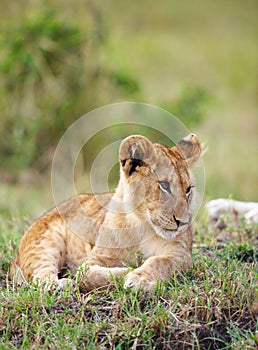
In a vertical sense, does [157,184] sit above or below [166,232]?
above

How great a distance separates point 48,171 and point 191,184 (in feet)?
19.0

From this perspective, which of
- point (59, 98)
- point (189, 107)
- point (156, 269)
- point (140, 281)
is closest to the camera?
point (140, 281)

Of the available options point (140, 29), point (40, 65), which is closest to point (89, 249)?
point (40, 65)

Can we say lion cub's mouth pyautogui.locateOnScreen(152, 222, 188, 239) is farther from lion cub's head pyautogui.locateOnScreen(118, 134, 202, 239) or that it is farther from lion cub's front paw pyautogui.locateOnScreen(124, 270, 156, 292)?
lion cub's front paw pyautogui.locateOnScreen(124, 270, 156, 292)

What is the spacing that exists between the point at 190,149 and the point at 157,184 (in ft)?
1.58

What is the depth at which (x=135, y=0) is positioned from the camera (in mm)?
20328

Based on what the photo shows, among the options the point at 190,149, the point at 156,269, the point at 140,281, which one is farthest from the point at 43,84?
the point at 140,281

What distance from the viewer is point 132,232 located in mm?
4156

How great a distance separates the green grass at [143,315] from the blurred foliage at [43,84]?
5.94 meters

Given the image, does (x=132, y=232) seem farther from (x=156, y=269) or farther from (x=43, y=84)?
(x=43, y=84)

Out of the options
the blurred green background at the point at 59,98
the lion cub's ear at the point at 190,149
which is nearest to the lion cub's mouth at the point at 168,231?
the lion cub's ear at the point at 190,149

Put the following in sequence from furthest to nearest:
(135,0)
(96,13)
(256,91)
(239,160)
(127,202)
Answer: (135,0) < (256,91) < (239,160) < (96,13) < (127,202)

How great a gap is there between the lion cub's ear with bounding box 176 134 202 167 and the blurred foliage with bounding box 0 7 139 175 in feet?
18.1

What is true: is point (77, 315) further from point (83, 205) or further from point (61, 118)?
point (61, 118)
